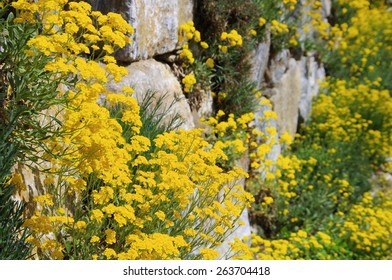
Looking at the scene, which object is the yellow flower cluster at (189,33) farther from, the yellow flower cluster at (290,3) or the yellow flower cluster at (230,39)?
the yellow flower cluster at (290,3)

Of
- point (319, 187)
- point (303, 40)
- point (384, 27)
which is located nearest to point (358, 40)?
point (384, 27)

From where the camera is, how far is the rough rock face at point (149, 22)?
4.49 metres

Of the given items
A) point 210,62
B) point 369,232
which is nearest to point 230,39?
point 210,62

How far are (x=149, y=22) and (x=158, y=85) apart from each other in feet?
1.68

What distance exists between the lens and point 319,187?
6.38m

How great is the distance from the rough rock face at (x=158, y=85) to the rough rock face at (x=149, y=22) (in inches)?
3.8

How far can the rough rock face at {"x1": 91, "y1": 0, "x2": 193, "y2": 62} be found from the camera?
4.49 metres

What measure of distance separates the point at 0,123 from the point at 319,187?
4.02 m

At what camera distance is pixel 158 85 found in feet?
15.9

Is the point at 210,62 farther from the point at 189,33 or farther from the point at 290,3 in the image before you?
the point at 290,3

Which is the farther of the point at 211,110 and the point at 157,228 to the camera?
the point at 211,110

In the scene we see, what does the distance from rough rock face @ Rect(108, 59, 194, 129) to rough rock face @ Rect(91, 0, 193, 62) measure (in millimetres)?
96

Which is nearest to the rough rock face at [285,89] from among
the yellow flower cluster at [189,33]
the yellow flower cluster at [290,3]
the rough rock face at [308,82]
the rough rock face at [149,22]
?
the rough rock face at [308,82]

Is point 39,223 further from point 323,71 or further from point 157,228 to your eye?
point 323,71
